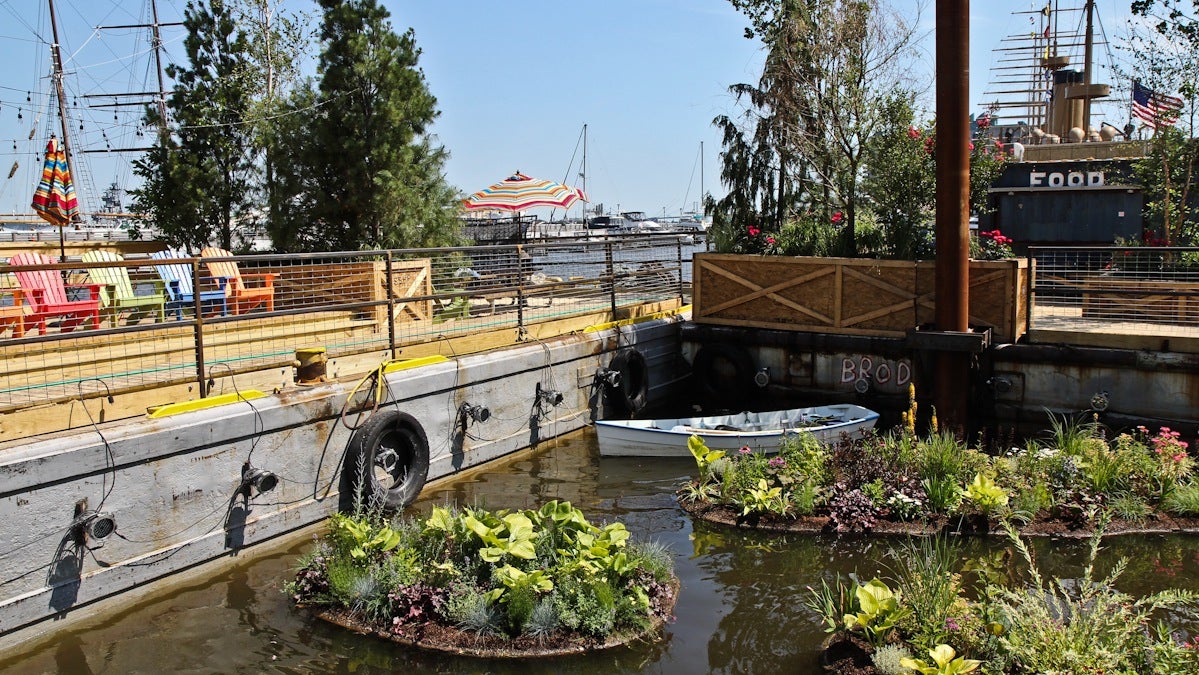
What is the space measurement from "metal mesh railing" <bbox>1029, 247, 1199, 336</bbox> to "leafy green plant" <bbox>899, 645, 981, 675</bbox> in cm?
840

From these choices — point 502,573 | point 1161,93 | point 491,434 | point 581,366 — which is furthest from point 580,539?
point 1161,93

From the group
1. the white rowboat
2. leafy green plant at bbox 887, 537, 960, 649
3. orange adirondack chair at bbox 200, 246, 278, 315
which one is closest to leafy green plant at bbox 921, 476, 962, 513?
the white rowboat

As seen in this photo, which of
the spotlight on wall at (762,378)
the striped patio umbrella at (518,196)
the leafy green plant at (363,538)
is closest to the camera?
the leafy green plant at (363,538)

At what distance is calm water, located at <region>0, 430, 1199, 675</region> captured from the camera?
7590mm

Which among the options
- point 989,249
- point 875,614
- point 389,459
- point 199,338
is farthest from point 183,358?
point 989,249

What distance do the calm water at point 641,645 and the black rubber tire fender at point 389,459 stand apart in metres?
0.36

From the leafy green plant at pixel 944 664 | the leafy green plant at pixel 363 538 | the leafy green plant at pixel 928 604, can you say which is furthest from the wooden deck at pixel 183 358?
the leafy green plant at pixel 944 664

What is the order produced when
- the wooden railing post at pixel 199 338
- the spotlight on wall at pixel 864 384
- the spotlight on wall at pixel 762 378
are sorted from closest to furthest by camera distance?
the wooden railing post at pixel 199 338, the spotlight on wall at pixel 864 384, the spotlight on wall at pixel 762 378

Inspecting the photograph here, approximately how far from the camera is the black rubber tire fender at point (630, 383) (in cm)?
1572

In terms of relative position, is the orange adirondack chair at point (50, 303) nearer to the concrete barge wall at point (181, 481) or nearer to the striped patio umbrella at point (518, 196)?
the concrete barge wall at point (181, 481)

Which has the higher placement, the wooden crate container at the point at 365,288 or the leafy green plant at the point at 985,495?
the wooden crate container at the point at 365,288

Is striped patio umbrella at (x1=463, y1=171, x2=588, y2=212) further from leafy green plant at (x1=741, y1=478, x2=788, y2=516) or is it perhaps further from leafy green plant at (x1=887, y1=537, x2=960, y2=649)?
leafy green plant at (x1=887, y1=537, x2=960, y2=649)

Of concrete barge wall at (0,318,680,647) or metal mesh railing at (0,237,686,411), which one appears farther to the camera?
metal mesh railing at (0,237,686,411)

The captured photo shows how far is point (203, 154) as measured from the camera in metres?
21.0
